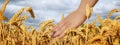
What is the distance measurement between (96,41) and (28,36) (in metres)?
0.41

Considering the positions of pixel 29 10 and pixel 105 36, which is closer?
pixel 29 10

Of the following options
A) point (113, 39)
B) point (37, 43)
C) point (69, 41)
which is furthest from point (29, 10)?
point (113, 39)

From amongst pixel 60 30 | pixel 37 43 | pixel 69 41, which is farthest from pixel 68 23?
pixel 37 43

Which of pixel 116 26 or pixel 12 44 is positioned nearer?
pixel 12 44

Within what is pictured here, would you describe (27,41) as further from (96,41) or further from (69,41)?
(96,41)

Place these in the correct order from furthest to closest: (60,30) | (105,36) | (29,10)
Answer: (60,30) < (105,36) < (29,10)

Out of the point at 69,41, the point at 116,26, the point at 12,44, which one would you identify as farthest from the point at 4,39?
the point at 116,26

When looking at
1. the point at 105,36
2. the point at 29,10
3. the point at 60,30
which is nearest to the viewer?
the point at 29,10

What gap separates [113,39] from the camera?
190 cm

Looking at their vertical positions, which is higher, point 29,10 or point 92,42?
point 29,10

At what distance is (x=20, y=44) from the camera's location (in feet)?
6.11

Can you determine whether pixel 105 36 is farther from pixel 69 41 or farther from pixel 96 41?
pixel 69 41

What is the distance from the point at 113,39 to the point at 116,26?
0.13 meters

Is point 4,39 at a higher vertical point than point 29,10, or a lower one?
lower
